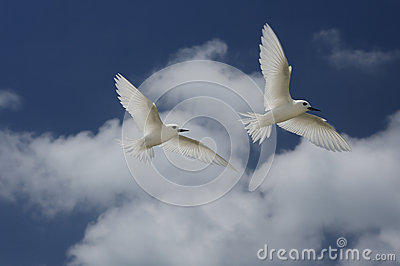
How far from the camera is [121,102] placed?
76.4ft

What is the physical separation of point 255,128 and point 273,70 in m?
2.40

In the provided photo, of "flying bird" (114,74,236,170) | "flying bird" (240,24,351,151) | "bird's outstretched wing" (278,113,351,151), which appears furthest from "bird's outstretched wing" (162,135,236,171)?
"bird's outstretched wing" (278,113,351,151)

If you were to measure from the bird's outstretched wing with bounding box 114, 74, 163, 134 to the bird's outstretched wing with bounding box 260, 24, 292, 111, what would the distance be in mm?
4514

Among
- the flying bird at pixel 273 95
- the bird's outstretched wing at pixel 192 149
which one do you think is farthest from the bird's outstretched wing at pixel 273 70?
the bird's outstretched wing at pixel 192 149

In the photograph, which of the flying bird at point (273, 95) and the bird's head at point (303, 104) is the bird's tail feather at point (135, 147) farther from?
the bird's head at point (303, 104)

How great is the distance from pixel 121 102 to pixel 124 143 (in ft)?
5.52

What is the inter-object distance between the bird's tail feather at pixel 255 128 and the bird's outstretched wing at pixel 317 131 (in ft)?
9.14

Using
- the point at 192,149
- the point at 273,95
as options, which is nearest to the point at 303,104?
the point at 273,95

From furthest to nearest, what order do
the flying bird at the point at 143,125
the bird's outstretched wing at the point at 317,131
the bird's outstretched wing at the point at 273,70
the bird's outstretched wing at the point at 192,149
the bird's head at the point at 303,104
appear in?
1. the bird's outstretched wing at the point at 317,131
2. the bird's outstretched wing at the point at 192,149
3. the bird's head at the point at 303,104
4. the flying bird at the point at 143,125
5. the bird's outstretched wing at the point at 273,70

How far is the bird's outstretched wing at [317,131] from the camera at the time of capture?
1013 inches

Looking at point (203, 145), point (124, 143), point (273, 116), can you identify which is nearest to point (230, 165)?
point (203, 145)

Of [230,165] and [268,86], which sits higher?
[268,86]

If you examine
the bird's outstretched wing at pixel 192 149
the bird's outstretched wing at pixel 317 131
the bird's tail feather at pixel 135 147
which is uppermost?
the bird's outstretched wing at pixel 317 131

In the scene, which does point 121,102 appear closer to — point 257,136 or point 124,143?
point 124,143
